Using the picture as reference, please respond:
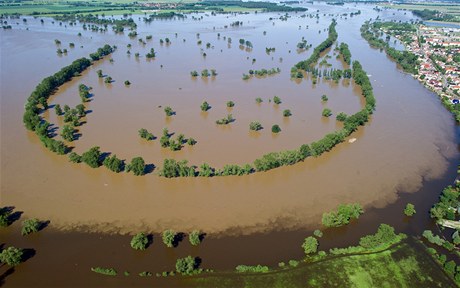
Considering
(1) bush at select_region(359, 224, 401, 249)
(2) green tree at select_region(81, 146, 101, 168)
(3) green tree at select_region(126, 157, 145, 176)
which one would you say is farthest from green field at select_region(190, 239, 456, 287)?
(2) green tree at select_region(81, 146, 101, 168)

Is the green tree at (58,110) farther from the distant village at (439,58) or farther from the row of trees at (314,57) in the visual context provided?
the distant village at (439,58)

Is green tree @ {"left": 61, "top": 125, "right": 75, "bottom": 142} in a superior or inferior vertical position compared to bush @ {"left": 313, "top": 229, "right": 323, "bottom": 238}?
superior

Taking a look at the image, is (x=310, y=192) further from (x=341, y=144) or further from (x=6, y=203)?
(x=6, y=203)

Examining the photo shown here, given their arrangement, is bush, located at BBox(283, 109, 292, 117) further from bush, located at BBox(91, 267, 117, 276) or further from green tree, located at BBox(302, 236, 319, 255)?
bush, located at BBox(91, 267, 117, 276)

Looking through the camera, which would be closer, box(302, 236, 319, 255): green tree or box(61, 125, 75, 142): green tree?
box(302, 236, 319, 255): green tree

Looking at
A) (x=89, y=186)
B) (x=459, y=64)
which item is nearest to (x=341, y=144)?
(x=89, y=186)

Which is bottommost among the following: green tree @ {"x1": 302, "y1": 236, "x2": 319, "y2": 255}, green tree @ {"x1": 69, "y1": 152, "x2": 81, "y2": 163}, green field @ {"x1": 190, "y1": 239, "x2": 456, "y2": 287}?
green field @ {"x1": 190, "y1": 239, "x2": 456, "y2": 287}

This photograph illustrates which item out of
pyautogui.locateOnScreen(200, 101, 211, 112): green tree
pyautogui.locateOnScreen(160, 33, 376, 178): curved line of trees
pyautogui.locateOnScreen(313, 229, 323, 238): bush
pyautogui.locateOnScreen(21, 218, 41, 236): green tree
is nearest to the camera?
pyautogui.locateOnScreen(21, 218, 41, 236): green tree

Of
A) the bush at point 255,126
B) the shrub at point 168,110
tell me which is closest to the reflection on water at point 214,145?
the bush at point 255,126
